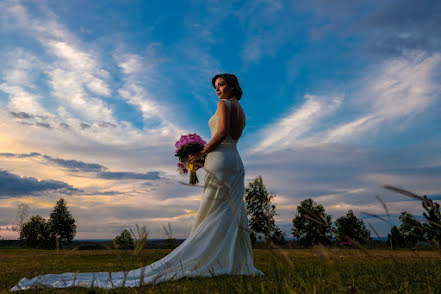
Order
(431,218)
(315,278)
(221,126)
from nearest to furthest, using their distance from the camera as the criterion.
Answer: (431,218) < (315,278) < (221,126)

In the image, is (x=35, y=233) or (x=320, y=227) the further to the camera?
(x=35, y=233)

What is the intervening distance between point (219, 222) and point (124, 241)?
4787mm

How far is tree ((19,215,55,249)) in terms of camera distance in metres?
62.8

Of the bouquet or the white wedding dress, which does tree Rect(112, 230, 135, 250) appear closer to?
the white wedding dress

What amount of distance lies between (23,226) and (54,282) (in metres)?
70.3

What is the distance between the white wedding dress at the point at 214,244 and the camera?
19.9 ft

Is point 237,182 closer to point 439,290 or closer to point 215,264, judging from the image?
point 215,264

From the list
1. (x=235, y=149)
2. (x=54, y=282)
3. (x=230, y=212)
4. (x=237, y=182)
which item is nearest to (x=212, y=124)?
(x=235, y=149)

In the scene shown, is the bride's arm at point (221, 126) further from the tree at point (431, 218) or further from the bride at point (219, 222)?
the tree at point (431, 218)

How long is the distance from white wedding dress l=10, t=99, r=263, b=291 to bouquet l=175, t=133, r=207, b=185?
0.53 metres

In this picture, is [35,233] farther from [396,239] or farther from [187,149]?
[396,239]

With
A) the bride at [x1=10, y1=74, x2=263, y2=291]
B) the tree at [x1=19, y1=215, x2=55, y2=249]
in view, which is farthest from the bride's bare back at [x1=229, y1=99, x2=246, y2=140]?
the tree at [x1=19, y1=215, x2=55, y2=249]

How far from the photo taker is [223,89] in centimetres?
755

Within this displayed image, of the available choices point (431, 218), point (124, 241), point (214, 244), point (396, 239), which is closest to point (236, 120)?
point (214, 244)
